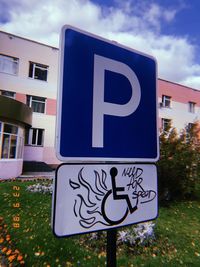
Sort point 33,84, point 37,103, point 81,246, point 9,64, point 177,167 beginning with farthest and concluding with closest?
point 37,103 → point 33,84 → point 9,64 → point 177,167 → point 81,246

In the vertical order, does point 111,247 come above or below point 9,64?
below

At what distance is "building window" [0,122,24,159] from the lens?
13102 millimetres

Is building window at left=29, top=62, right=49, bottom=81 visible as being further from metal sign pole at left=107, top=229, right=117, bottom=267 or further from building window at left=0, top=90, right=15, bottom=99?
metal sign pole at left=107, top=229, right=117, bottom=267

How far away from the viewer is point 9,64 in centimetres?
1738

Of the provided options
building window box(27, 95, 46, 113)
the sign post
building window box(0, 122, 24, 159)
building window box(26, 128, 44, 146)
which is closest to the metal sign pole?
the sign post

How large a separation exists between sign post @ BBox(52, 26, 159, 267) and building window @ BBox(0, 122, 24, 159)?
42.1 feet

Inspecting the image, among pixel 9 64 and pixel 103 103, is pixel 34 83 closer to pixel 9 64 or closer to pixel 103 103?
pixel 9 64

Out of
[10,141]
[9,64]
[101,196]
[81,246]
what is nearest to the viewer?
[101,196]

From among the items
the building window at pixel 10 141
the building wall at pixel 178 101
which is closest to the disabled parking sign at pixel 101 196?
the building window at pixel 10 141

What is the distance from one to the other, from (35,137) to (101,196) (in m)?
17.8

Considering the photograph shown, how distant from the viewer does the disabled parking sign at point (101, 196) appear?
1.00 metres

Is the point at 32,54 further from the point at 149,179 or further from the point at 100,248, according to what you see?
the point at 149,179

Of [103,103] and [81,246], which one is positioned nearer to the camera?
[103,103]

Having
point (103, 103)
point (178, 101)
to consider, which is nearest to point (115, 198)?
point (103, 103)
